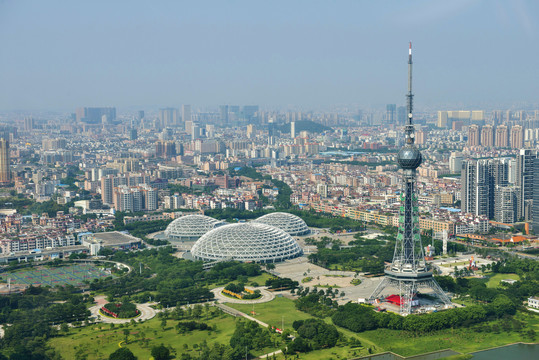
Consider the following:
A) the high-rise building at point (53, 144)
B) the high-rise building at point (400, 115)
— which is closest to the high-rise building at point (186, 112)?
the high-rise building at point (400, 115)

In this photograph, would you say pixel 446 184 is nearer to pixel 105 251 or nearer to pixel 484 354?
pixel 105 251

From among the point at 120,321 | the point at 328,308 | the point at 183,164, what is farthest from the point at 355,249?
the point at 183,164

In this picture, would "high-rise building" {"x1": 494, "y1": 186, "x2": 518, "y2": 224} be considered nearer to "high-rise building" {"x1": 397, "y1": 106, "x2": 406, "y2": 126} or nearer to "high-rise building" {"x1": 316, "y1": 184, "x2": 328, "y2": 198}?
"high-rise building" {"x1": 316, "y1": 184, "x2": 328, "y2": 198}

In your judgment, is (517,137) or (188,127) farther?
(188,127)

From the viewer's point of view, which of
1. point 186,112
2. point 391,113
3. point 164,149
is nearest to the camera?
point 164,149

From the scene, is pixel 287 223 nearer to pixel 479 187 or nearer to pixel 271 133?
pixel 479 187

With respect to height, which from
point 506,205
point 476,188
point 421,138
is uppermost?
point 421,138

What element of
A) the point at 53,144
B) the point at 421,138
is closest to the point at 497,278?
the point at 53,144

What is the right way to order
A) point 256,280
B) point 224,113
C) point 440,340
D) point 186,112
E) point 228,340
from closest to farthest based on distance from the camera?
point 228,340 < point 440,340 < point 256,280 < point 186,112 < point 224,113
